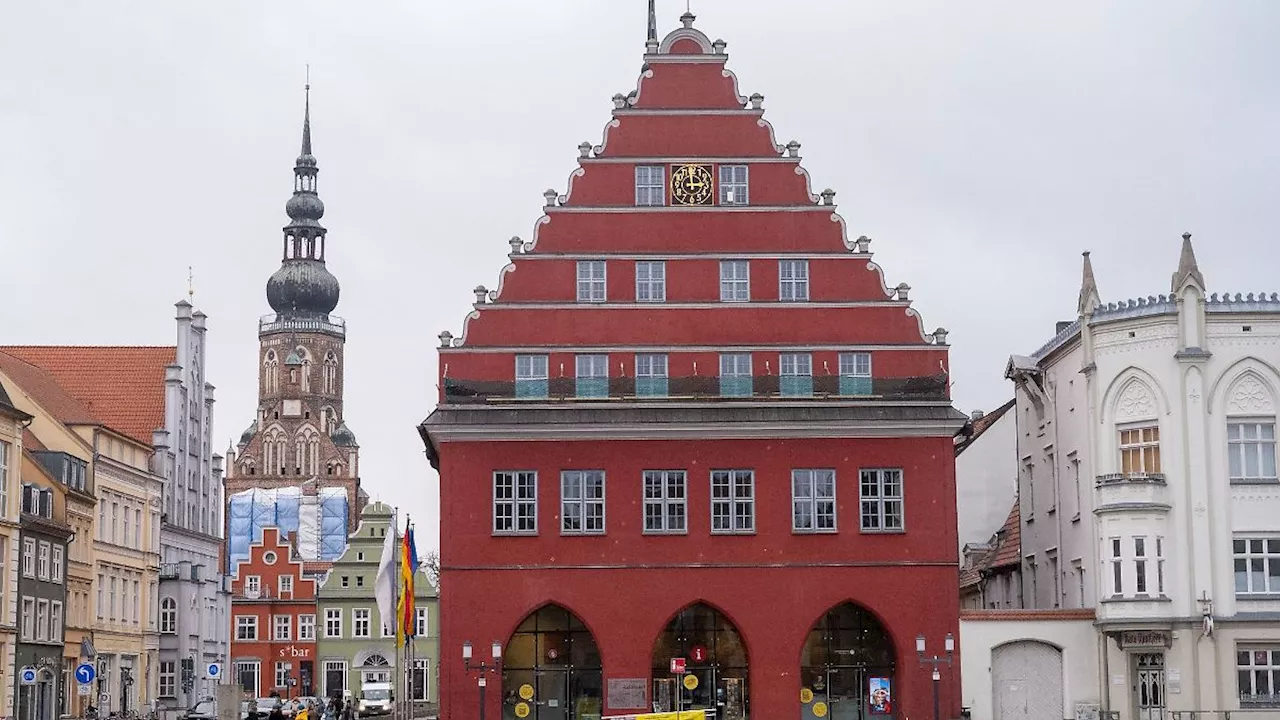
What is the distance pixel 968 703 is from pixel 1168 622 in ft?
18.0

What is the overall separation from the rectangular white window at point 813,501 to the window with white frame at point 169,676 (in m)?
38.3

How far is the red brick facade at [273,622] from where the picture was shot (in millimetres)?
109125

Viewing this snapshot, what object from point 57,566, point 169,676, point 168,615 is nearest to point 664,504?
point 57,566

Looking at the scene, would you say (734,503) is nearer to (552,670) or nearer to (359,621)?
(552,670)

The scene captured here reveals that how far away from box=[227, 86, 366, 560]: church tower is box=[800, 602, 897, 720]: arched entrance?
9628 centimetres

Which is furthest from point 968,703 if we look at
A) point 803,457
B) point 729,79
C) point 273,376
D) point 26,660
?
point 273,376

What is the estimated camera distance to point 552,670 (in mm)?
51312

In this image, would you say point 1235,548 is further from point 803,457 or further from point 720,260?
point 720,260

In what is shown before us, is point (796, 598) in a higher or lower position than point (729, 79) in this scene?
lower

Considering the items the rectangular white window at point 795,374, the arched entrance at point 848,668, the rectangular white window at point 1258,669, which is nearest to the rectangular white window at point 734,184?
the rectangular white window at point 795,374

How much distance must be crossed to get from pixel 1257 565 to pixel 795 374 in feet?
40.4

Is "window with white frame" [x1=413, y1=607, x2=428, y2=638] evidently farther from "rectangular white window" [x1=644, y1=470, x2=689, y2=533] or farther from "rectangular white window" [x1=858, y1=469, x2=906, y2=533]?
"rectangular white window" [x1=858, y1=469, x2=906, y2=533]

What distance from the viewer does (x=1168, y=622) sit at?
156 ft

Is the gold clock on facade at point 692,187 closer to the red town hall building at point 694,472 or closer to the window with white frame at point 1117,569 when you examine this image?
the red town hall building at point 694,472
